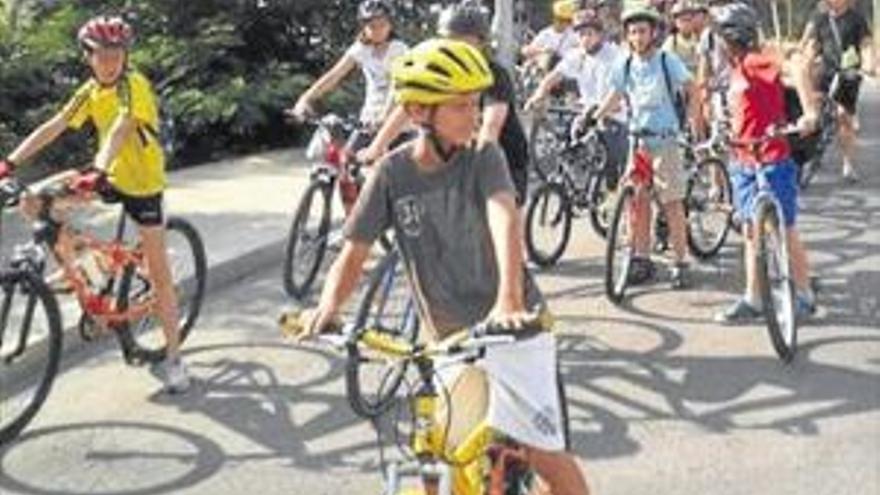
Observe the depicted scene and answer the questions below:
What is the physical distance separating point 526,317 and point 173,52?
44.6 feet

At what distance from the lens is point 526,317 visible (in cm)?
421

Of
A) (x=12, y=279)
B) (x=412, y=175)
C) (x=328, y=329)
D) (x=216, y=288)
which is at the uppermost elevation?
(x=412, y=175)

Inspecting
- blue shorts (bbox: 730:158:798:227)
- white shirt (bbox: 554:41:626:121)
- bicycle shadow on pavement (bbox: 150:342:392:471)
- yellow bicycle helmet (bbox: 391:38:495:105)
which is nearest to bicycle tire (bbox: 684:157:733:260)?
white shirt (bbox: 554:41:626:121)

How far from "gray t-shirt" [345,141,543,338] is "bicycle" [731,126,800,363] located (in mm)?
3825

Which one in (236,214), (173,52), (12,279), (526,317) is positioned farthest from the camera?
(173,52)

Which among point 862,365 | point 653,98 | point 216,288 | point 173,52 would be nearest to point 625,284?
point 653,98

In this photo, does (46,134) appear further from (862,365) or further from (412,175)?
(862,365)

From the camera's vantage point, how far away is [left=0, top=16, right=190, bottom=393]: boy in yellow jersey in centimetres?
757

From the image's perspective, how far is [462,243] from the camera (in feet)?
15.3

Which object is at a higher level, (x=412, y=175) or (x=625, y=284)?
(x=412, y=175)

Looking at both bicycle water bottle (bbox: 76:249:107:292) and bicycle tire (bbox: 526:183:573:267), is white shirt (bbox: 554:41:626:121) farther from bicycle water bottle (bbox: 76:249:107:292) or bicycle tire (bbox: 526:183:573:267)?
Answer: bicycle water bottle (bbox: 76:249:107:292)

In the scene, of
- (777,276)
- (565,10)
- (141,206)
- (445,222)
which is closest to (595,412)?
(777,276)

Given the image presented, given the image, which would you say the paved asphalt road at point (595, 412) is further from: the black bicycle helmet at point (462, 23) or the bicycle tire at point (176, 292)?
the black bicycle helmet at point (462, 23)

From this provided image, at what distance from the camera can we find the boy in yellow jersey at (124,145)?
24.8 ft
